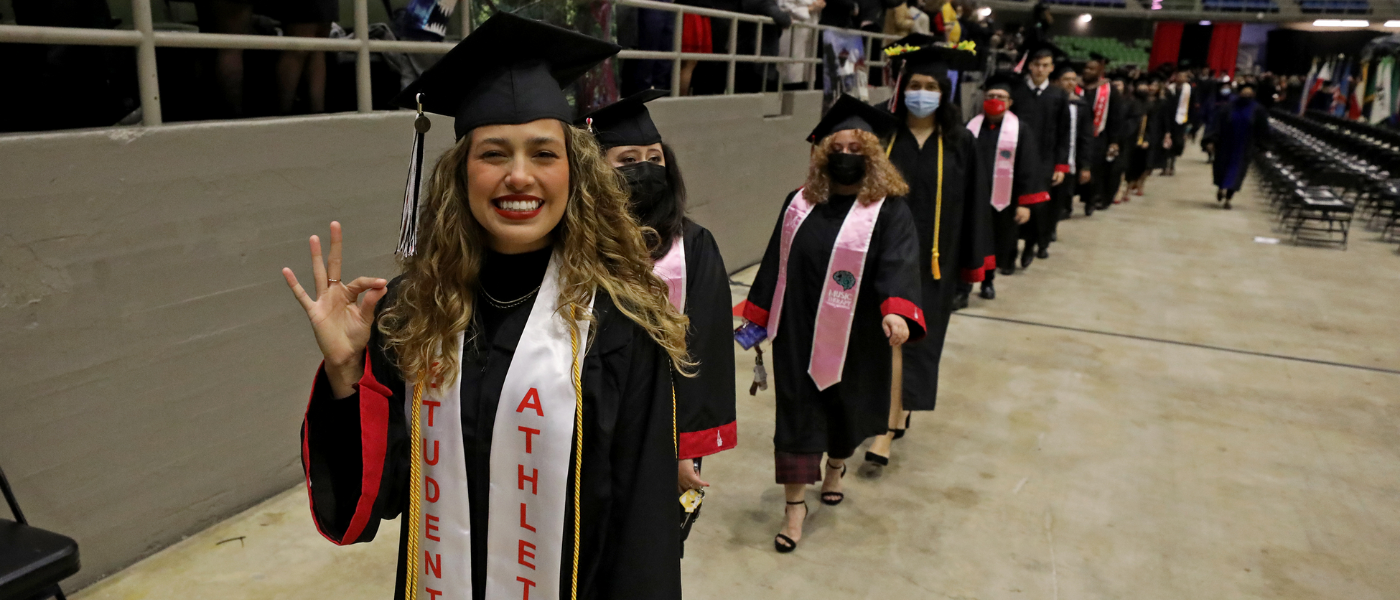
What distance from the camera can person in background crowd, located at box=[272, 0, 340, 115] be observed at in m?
3.94

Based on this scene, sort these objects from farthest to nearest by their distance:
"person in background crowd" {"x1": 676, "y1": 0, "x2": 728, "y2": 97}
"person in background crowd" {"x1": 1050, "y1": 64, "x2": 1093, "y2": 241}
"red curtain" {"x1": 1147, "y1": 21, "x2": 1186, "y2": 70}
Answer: "red curtain" {"x1": 1147, "y1": 21, "x2": 1186, "y2": 70} → "person in background crowd" {"x1": 1050, "y1": 64, "x2": 1093, "y2": 241} → "person in background crowd" {"x1": 676, "y1": 0, "x2": 728, "y2": 97}

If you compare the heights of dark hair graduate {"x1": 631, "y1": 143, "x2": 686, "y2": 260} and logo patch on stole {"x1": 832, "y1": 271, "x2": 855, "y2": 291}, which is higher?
dark hair graduate {"x1": 631, "y1": 143, "x2": 686, "y2": 260}

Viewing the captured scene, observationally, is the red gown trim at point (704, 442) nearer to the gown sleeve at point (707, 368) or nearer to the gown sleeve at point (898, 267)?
the gown sleeve at point (707, 368)

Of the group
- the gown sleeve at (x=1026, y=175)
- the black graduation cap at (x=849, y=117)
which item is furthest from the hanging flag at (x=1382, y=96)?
the black graduation cap at (x=849, y=117)

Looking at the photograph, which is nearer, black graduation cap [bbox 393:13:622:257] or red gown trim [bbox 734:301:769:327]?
black graduation cap [bbox 393:13:622:257]

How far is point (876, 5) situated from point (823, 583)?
9739 mm

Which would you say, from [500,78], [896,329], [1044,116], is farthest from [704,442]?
[1044,116]

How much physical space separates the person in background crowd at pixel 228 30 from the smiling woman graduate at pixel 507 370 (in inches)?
92.9

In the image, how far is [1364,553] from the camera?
3.96 m

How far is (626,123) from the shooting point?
3.03 meters

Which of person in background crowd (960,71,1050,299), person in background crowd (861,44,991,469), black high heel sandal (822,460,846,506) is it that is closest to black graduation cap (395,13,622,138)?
black high heel sandal (822,460,846,506)

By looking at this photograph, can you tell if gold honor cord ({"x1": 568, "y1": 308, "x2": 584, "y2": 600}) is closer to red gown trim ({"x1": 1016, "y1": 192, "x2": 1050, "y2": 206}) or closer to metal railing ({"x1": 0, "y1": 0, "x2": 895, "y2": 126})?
metal railing ({"x1": 0, "y1": 0, "x2": 895, "y2": 126})

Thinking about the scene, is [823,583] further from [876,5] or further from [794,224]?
[876,5]

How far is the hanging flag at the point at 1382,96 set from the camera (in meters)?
23.3
